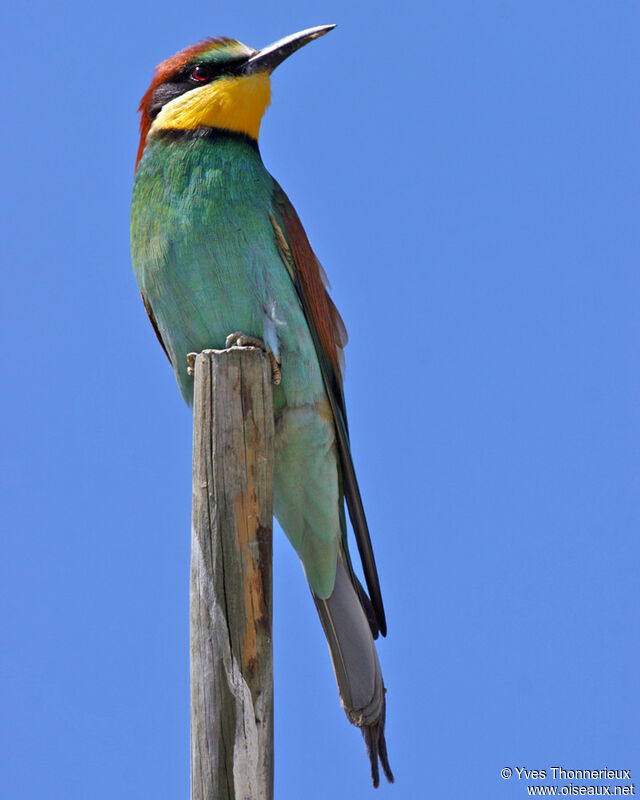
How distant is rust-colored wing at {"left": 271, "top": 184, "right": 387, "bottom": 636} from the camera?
4.04m

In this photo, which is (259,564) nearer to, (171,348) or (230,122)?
(171,348)

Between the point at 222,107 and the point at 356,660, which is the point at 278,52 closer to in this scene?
the point at 222,107

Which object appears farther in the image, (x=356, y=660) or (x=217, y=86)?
(x=217, y=86)

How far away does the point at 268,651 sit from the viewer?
307 cm

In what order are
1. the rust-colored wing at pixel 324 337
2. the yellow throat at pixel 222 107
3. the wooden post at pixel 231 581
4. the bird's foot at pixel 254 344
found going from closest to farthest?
1. the wooden post at pixel 231 581
2. the bird's foot at pixel 254 344
3. the rust-colored wing at pixel 324 337
4. the yellow throat at pixel 222 107

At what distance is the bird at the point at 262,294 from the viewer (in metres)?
3.90

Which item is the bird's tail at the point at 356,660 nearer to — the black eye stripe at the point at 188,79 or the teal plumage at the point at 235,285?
the teal plumage at the point at 235,285

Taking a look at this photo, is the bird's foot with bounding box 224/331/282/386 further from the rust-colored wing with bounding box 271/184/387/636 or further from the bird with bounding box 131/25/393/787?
the rust-colored wing with bounding box 271/184/387/636

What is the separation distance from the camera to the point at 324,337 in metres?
4.14

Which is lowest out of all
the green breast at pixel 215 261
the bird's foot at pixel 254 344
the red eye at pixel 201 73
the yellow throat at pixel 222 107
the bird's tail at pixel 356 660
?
the bird's tail at pixel 356 660

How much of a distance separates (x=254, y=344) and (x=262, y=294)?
8.1 inches

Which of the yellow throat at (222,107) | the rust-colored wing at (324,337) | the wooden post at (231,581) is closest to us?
the wooden post at (231,581)

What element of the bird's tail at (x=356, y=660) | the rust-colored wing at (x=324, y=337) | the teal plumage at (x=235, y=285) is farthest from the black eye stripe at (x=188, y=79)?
the bird's tail at (x=356, y=660)

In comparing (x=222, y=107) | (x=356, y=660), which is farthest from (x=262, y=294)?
(x=356, y=660)
